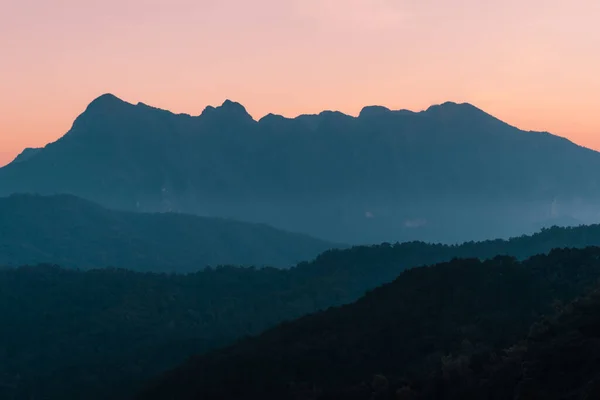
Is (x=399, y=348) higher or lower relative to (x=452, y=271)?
lower

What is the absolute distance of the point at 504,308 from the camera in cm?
11506

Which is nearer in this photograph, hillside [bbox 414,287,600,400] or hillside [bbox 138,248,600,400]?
hillside [bbox 414,287,600,400]

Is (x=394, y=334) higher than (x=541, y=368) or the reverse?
the reverse

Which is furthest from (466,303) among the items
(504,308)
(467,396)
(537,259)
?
(467,396)

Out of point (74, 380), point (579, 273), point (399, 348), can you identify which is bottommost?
point (74, 380)

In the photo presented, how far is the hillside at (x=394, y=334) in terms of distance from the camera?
323 ft

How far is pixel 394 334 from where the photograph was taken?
112250 mm

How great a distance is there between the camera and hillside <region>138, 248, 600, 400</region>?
9850cm

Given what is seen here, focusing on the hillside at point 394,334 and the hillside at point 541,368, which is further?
the hillside at point 394,334

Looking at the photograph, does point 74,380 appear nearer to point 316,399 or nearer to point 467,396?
point 316,399

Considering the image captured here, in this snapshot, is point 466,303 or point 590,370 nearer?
point 590,370

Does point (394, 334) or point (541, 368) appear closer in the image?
point (541, 368)

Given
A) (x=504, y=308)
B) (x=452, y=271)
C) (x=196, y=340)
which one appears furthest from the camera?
(x=196, y=340)

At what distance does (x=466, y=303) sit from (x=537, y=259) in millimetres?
26599
